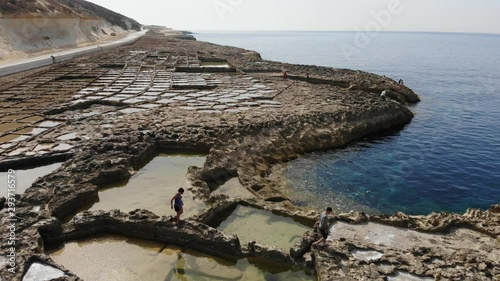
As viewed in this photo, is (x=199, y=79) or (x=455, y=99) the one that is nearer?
Result: (x=199, y=79)

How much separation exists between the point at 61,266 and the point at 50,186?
5.64 meters

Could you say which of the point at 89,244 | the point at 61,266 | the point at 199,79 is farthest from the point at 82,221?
the point at 199,79

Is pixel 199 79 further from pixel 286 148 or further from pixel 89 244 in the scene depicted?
pixel 89 244

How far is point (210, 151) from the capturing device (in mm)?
18969

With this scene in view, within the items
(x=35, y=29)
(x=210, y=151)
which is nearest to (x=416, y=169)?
(x=210, y=151)

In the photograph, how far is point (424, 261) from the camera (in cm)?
1059

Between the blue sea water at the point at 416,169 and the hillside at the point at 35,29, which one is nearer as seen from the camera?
the blue sea water at the point at 416,169

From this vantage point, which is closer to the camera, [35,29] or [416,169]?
[416,169]

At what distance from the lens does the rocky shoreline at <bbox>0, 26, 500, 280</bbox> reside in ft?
36.1

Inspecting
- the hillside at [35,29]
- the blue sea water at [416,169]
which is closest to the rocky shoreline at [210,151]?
the blue sea water at [416,169]

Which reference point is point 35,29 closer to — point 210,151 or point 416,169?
point 210,151

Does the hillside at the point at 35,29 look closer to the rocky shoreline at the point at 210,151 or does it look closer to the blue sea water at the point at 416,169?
the rocky shoreline at the point at 210,151

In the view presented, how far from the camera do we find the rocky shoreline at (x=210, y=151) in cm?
1099

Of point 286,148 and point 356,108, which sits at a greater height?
point 356,108
